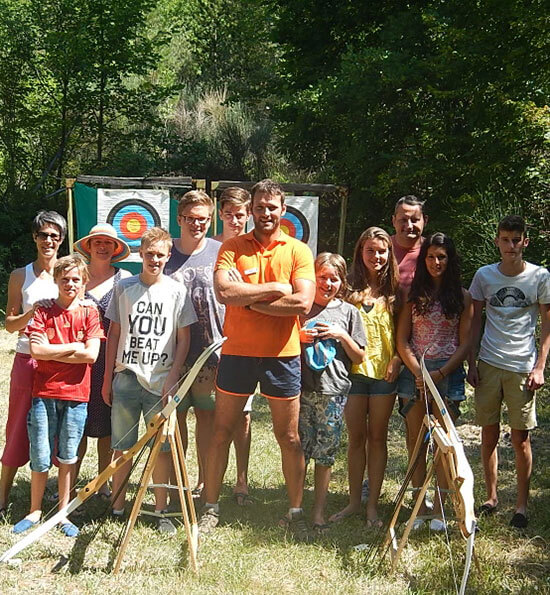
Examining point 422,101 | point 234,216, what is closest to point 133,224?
point 422,101

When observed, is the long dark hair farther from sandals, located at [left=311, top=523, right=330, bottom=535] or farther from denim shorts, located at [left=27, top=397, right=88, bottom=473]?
denim shorts, located at [left=27, top=397, right=88, bottom=473]

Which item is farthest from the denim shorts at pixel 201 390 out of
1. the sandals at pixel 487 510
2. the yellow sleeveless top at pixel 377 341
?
the sandals at pixel 487 510

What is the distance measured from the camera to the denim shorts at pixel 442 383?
3.25 metres

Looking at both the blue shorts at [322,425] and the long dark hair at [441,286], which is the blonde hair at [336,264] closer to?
the long dark hair at [441,286]

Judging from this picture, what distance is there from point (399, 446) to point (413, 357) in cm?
189

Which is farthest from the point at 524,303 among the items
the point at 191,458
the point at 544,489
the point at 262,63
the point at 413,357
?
the point at 262,63

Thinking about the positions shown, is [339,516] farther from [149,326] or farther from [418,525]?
[149,326]

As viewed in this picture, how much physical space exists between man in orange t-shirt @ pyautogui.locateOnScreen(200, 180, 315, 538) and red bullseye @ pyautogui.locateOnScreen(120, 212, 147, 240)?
554cm

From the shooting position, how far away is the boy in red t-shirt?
3.12 meters

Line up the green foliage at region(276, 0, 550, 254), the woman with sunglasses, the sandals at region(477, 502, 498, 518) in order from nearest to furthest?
the woman with sunglasses < the sandals at region(477, 502, 498, 518) < the green foliage at region(276, 0, 550, 254)

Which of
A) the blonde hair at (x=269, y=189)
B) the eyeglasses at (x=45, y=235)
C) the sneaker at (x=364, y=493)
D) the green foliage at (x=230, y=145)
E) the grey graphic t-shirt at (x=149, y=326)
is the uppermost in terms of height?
the green foliage at (x=230, y=145)

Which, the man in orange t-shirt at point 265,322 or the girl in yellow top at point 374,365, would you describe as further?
the girl in yellow top at point 374,365

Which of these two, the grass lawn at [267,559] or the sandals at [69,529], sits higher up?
the sandals at [69,529]

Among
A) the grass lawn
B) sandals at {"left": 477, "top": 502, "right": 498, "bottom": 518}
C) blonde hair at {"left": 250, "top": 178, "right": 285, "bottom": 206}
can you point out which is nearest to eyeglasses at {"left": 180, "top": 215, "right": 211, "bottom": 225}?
blonde hair at {"left": 250, "top": 178, "right": 285, "bottom": 206}
